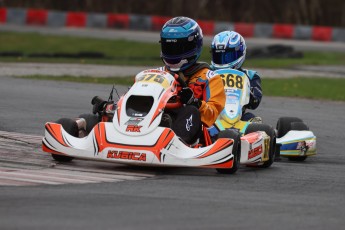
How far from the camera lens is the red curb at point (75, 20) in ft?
110

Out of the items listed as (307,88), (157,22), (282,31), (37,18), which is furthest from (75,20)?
(307,88)

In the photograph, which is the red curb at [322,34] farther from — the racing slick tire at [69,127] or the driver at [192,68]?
the racing slick tire at [69,127]

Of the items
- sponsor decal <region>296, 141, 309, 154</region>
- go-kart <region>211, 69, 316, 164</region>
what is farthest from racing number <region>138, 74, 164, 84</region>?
sponsor decal <region>296, 141, 309, 154</region>

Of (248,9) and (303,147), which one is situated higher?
(303,147)

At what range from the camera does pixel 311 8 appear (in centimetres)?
3384

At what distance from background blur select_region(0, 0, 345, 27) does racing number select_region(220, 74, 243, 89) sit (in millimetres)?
23449

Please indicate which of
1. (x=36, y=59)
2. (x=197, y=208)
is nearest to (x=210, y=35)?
(x=36, y=59)

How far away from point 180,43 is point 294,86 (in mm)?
9674

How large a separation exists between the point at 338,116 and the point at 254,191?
7421 mm

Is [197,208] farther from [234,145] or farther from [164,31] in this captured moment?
[164,31]

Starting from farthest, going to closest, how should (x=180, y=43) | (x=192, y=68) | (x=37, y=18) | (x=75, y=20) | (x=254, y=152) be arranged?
(x=37, y=18)
(x=75, y=20)
(x=192, y=68)
(x=180, y=43)
(x=254, y=152)

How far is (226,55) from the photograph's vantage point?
10828mm

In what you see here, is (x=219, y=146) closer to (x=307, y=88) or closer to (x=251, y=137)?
(x=251, y=137)

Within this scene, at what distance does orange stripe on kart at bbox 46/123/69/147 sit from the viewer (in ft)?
27.6
